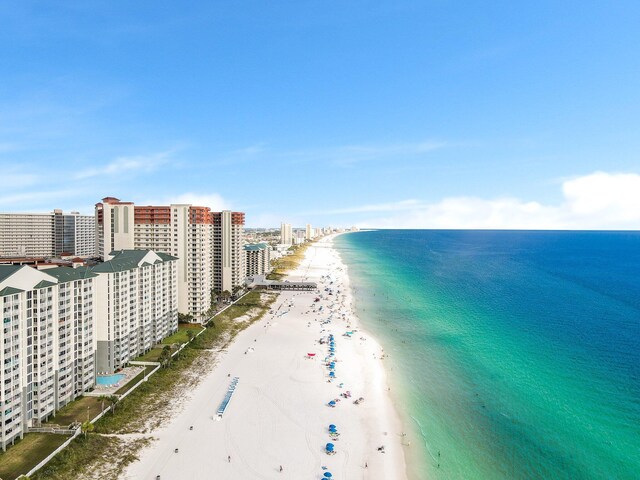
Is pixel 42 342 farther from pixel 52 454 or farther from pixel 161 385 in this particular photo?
pixel 161 385

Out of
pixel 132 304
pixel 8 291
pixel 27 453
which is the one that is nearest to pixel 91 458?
pixel 27 453

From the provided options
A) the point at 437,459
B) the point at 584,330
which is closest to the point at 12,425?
the point at 437,459

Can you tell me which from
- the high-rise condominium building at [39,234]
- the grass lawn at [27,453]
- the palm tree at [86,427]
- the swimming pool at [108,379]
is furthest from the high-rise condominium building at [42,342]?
the high-rise condominium building at [39,234]

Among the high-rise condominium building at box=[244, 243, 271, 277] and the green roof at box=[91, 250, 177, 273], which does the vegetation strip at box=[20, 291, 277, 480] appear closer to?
the green roof at box=[91, 250, 177, 273]

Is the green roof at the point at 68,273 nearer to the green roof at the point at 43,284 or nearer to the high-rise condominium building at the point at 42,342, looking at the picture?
the high-rise condominium building at the point at 42,342

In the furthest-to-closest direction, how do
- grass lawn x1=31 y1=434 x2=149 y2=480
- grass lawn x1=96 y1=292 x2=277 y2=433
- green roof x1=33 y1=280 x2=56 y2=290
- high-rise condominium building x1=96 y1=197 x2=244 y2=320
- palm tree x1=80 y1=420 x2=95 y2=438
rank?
high-rise condominium building x1=96 y1=197 x2=244 y2=320
grass lawn x1=96 y1=292 x2=277 y2=433
green roof x1=33 y1=280 x2=56 y2=290
palm tree x1=80 y1=420 x2=95 y2=438
grass lawn x1=31 y1=434 x2=149 y2=480

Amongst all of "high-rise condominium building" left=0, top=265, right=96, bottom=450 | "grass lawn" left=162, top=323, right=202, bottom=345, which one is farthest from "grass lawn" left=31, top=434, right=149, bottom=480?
"grass lawn" left=162, top=323, right=202, bottom=345

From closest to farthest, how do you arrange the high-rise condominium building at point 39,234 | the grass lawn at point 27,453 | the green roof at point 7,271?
the grass lawn at point 27,453, the green roof at point 7,271, the high-rise condominium building at point 39,234
